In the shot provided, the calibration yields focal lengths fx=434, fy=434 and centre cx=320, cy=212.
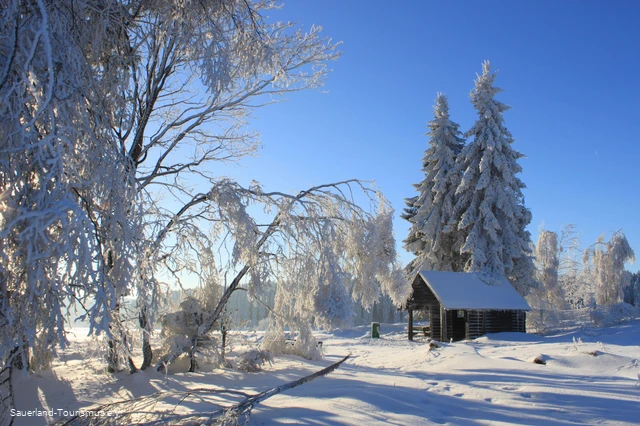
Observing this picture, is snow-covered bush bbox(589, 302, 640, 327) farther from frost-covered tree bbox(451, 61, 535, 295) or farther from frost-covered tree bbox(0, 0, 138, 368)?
frost-covered tree bbox(0, 0, 138, 368)

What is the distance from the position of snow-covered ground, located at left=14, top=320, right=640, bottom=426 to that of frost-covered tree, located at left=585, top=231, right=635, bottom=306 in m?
25.0

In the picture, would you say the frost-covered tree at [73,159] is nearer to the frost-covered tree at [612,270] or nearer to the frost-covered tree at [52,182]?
the frost-covered tree at [52,182]

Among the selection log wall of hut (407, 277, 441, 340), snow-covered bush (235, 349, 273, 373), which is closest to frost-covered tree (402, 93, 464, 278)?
log wall of hut (407, 277, 441, 340)

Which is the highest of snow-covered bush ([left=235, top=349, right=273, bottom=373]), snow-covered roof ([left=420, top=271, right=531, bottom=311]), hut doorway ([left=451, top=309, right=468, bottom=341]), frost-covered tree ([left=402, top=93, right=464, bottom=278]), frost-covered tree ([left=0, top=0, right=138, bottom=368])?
frost-covered tree ([left=402, top=93, right=464, bottom=278])

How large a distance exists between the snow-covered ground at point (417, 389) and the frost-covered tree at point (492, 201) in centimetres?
1522

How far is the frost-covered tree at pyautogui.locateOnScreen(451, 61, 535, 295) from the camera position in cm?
2731

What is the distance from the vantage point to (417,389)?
724cm

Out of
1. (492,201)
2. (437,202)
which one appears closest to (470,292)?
(492,201)

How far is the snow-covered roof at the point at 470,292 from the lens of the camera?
21.9 metres

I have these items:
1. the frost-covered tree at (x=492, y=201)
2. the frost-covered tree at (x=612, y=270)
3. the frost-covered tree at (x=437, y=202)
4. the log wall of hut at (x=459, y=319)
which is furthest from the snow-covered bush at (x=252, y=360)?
the frost-covered tree at (x=612, y=270)

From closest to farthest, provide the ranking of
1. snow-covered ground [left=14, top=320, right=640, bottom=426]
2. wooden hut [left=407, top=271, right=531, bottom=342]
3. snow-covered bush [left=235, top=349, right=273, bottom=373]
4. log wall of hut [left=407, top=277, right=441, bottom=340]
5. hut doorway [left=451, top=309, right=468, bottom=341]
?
snow-covered ground [left=14, top=320, right=640, bottom=426], snow-covered bush [left=235, top=349, right=273, bottom=373], wooden hut [left=407, top=271, right=531, bottom=342], log wall of hut [left=407, top=277, right=441, bottom=340], hut doorway [left=451, top=309, right=468, bottom=341]

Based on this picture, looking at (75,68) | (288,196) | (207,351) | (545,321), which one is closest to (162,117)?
(288,196)

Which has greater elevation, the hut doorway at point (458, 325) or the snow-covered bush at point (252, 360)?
the snow-covered bush at point (252, 360)

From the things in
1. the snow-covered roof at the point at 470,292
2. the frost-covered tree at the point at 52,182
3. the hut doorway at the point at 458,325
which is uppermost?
the frost-covered tree at the point at 52,182
